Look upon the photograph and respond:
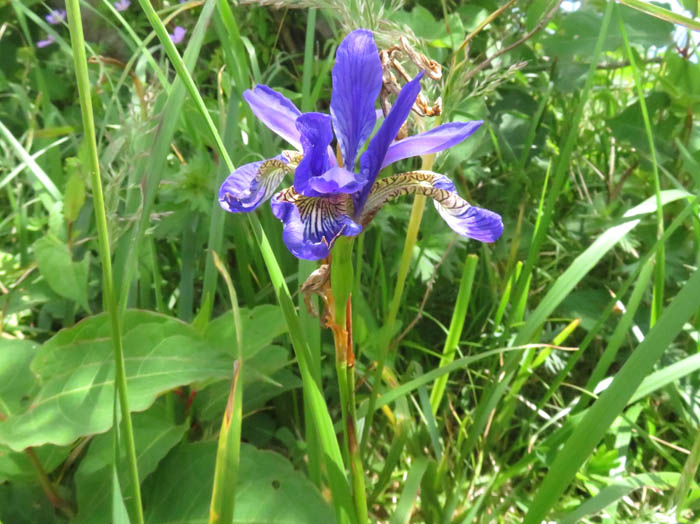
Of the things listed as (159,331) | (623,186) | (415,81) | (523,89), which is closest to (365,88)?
(415,81)

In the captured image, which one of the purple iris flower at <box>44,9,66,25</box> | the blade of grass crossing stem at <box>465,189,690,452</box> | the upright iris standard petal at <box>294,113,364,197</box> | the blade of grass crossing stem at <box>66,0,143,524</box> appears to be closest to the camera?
the blade of grass crossing stem at <box>66,0,143,524</box>

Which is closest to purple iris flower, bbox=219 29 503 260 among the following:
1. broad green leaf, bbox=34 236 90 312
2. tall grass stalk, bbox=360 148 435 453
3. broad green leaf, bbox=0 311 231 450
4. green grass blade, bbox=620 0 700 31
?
tall grass stalk, bbox=360 148 435 453

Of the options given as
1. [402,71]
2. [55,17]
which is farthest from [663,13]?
[55,17]

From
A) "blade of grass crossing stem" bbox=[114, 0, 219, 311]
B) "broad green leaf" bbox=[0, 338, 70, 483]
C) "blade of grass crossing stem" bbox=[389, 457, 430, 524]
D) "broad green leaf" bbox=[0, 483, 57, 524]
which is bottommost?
"broad green leaf" bbox=[0, 483, 57, 524]

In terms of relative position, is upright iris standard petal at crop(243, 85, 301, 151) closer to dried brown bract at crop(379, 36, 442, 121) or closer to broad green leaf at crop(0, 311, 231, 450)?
dried brown bract at crop(379, 36, 442, 121)

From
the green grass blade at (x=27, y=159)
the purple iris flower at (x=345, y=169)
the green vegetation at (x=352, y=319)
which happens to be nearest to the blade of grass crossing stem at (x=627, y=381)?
the green vegetation at (x=352, y=319)
